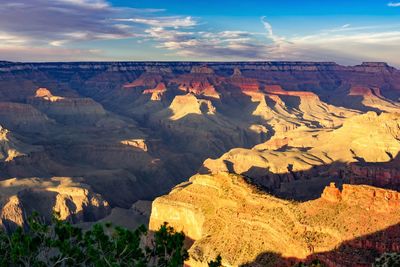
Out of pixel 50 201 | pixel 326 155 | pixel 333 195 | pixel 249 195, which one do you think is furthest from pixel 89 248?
pixel 326 155

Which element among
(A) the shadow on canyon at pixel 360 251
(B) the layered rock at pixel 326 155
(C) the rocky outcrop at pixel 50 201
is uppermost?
(A) the shadow on canyon at pixel 360 251

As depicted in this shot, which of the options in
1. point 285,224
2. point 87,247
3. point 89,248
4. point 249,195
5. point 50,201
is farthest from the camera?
point 50,201

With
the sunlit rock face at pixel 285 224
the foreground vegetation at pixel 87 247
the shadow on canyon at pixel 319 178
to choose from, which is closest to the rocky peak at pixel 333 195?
the sunlit rock face at pixel 285 224

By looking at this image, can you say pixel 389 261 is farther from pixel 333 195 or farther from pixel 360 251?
pixel 333 195

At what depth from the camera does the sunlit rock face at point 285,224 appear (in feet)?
182

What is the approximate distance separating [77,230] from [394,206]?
36.8m

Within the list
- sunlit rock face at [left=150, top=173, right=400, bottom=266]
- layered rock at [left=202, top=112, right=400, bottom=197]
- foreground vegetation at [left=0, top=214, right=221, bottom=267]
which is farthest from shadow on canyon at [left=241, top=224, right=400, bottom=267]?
layered rock at [left=202, top=112, right=400, bottom=197]

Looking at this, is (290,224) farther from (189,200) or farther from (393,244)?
(189,200)

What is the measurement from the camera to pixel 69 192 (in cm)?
13788

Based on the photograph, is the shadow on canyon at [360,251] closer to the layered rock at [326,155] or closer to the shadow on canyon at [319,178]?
the shadow on canyon at [319,178]

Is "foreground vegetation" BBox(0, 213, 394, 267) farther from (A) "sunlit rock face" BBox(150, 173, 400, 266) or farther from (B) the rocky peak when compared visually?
(B) the rocky peak

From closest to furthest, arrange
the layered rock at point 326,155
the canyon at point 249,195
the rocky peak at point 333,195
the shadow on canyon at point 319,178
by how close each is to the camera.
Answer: the canyon at point 249,195 < the rocky peak at point 333,195 < the shadow on canyon at point 319,178 < the layered rock at point 326,155

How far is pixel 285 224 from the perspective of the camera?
60.2 m

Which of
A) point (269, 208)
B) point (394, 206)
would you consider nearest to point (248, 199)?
point (269, 208)
